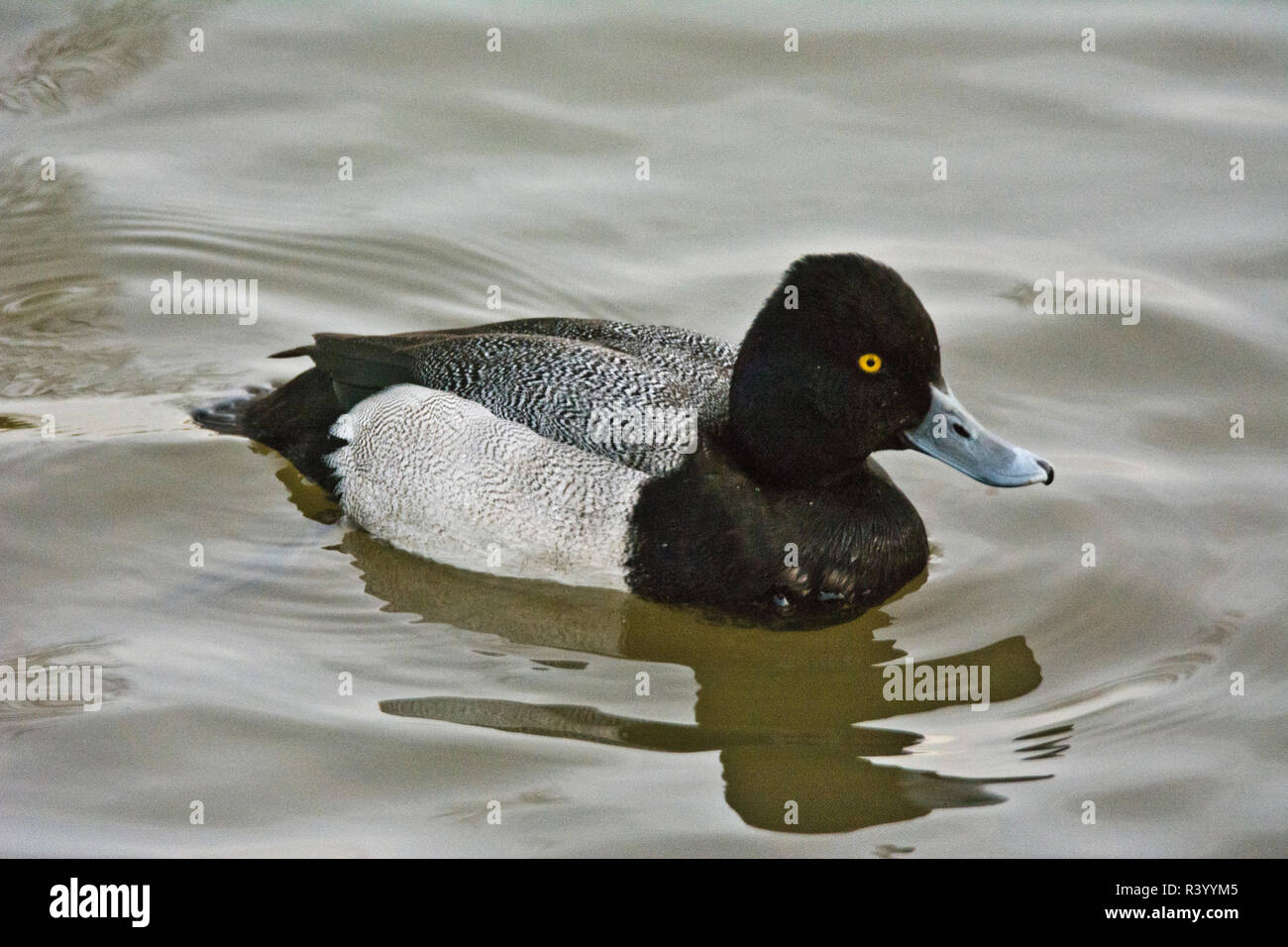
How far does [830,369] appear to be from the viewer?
6887 millimetres

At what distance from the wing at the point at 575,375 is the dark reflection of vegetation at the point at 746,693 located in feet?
2.22

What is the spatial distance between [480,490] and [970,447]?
2066 millimetres

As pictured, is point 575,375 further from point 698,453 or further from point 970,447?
point 970,447

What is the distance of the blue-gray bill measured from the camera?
6.97m

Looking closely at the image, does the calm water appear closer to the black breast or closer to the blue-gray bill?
the black breast

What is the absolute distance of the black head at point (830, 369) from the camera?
6.75 metres

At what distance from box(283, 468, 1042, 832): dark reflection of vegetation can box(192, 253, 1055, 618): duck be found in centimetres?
11

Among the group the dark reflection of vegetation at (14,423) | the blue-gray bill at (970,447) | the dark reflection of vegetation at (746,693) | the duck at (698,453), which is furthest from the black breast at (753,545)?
the dark reflection of vegetation at (14,423)

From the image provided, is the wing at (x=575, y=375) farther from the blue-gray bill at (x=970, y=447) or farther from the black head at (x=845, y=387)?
the blue-gray bill at (x=970, y=447)

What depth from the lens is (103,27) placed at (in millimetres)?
11586

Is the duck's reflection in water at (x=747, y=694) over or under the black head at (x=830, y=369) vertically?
under

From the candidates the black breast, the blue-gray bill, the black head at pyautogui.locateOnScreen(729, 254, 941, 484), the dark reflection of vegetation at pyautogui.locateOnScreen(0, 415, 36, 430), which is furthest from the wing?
the dark reflection of vegetation at pyautogui.locateOnScreen(0, 415, 36, 430)
